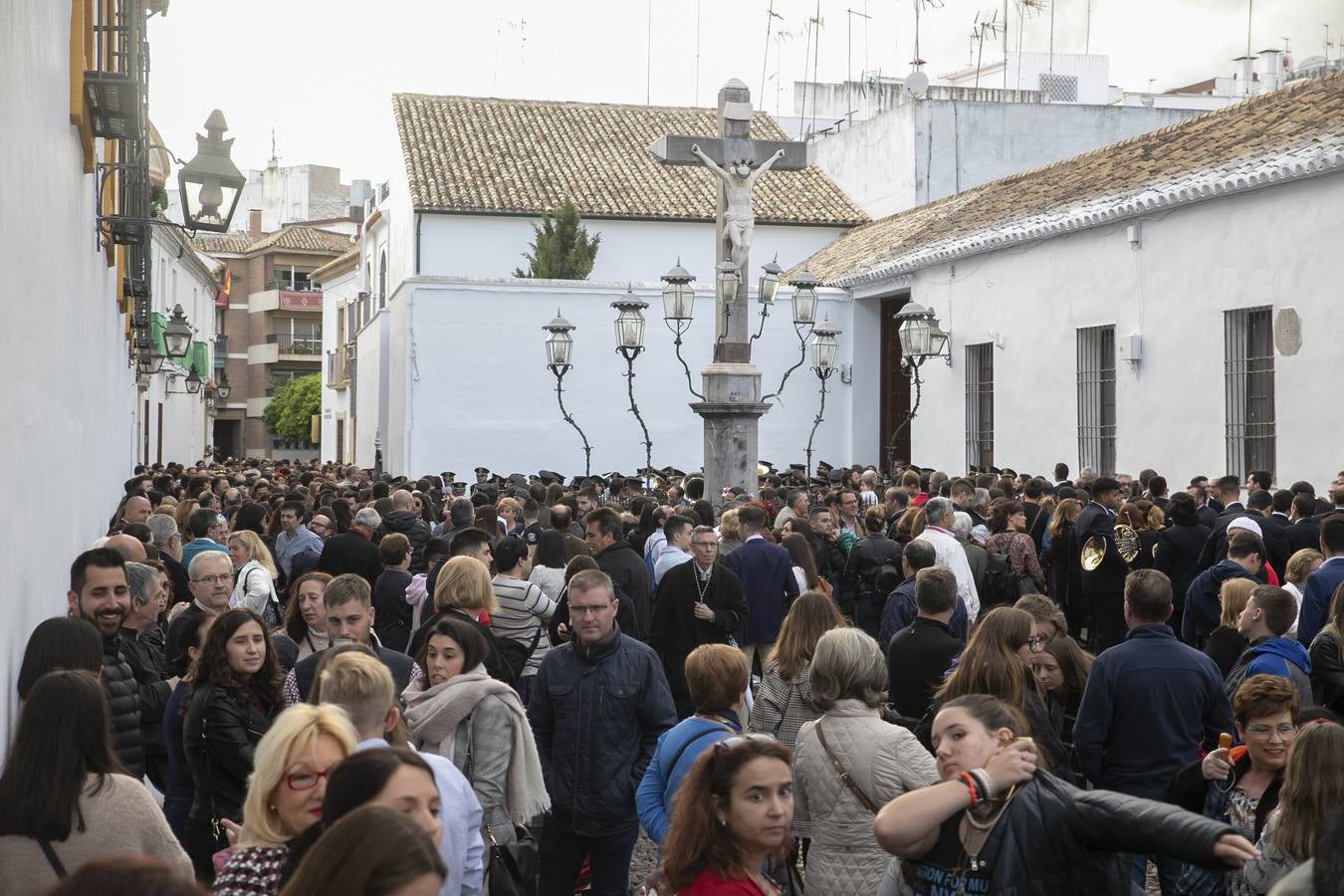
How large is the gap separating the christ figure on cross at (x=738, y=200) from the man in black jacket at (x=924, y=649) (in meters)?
10.2

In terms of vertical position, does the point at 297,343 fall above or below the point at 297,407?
above

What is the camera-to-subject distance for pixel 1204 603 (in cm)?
944

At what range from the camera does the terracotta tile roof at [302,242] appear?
6606 cm

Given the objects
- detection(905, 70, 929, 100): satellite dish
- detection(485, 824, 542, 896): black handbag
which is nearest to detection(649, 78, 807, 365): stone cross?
detection(485, 824, 542, 896): black handbag

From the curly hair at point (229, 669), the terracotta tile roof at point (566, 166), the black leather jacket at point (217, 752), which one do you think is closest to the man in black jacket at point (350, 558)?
the curly hair at point (229, 669)

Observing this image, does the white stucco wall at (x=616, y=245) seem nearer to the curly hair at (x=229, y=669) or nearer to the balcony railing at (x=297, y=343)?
the curly hair at (x=229, y=669)

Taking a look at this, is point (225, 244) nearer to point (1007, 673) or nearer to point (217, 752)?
point (217, 752)

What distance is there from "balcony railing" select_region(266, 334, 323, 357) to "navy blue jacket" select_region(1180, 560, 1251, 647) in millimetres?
61701

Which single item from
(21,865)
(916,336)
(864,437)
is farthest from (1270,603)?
(864,437)

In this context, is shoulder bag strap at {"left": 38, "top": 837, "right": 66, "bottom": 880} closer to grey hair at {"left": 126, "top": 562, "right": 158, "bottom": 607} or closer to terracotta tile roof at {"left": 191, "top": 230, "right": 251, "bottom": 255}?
grey hair at {"left": 126, "top": 562, "right": 158, "bottom": 607}

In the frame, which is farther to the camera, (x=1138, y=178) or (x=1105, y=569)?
(x=1138, y=178)

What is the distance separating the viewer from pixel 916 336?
18.2 metres

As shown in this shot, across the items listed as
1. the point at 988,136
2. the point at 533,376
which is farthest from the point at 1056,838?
the point at 988,136

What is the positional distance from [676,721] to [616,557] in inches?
133
